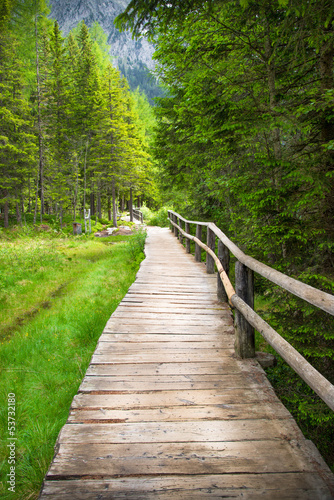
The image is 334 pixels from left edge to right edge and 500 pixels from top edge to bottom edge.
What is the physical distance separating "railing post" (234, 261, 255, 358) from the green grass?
2049mm

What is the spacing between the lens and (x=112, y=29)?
12962 centimetres

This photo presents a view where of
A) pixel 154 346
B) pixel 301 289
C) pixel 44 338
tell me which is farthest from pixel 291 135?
pixel 44 338

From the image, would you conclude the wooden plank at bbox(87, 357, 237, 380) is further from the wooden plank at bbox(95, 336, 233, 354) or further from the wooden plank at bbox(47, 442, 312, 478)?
the wooden plank at bbox(47, 442, 312, 478)

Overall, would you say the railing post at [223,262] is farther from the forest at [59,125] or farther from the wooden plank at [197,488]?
the forest at [59,125]

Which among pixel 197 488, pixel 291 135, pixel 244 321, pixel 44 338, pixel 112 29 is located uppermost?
pixel 112 29

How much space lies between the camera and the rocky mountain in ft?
386

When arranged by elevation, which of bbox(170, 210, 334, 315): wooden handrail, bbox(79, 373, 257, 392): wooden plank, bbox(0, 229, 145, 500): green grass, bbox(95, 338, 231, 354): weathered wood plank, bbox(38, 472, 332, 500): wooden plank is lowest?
bbox(0, 229, 145, 500): green grass

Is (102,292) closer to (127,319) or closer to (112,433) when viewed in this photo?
(127,319)

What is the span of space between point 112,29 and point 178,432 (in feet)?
550

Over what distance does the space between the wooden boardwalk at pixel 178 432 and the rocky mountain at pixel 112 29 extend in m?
124

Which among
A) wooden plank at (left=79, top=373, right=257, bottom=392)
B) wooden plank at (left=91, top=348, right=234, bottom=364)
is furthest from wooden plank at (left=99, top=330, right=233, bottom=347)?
wooden plank at (left=79, top=373, right=257, bottom=392)

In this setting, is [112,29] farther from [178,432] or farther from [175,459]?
[175,459]

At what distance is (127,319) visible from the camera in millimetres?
4129

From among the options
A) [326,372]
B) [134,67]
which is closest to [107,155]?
[326,372]
